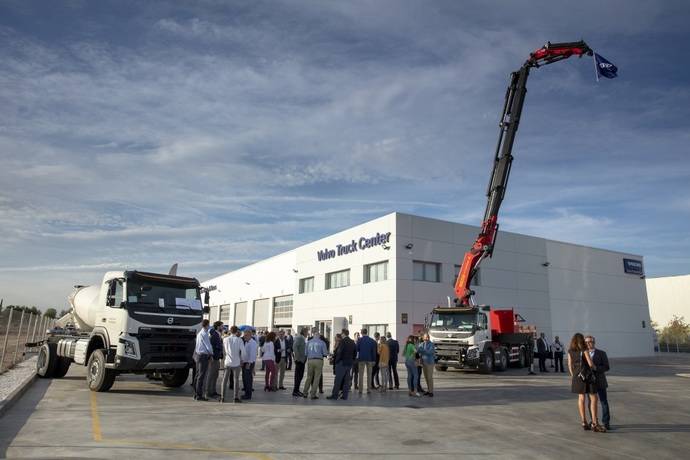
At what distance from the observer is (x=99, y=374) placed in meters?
12.7

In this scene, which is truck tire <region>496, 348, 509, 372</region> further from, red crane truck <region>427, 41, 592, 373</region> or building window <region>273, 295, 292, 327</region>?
building window <region>273, 295, 292, 327</region>

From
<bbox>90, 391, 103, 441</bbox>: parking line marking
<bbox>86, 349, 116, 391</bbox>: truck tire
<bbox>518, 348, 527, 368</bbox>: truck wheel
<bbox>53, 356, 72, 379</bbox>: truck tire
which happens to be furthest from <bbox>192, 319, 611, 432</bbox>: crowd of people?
<bbox>518, 348, 527, 368</bbox>: truck wheel

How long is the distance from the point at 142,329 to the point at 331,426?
597 cm

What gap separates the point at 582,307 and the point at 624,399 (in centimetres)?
2666

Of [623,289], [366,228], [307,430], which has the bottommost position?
[307,430]

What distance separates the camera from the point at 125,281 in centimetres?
1270

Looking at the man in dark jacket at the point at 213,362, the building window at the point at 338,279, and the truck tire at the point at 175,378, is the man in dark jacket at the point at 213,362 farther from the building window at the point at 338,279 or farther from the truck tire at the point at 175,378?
the building window at the point at 338,279

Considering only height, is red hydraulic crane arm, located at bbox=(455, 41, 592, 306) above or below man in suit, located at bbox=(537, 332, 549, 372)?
above

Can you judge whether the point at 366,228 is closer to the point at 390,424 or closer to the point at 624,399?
the point at 624,399

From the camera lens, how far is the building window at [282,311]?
1652 inches

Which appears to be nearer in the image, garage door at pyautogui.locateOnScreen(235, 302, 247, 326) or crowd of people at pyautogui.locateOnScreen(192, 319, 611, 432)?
crowd of people at pyautogui.locateOnScreen(192, 319, 611, 432)

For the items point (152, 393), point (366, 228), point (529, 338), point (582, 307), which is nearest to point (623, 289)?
point (582, 307)

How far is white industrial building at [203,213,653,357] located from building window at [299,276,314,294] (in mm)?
73

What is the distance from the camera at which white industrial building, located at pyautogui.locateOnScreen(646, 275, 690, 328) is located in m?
71.9
